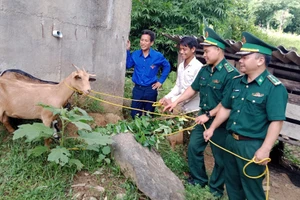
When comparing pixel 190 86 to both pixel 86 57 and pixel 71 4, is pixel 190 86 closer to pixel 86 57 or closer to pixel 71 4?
pixel 86 57

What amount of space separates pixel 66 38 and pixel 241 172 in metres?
3.33

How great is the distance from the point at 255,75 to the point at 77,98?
114 inches

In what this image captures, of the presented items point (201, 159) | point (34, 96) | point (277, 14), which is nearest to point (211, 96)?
point (201, 159)

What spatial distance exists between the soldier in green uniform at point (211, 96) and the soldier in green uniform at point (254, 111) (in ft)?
1.57

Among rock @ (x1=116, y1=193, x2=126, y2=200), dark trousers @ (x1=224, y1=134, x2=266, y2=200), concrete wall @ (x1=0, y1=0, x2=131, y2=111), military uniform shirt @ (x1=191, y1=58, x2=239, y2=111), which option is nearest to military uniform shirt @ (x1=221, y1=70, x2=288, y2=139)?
dark trousers @ (x1=224, y1=134, x2=266, y2=200)

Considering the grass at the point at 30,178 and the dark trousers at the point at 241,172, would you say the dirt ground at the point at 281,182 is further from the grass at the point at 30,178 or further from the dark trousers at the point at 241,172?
the grass at the point at 30,178

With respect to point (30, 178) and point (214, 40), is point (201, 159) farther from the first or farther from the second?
point (30, 178)

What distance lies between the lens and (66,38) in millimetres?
5051

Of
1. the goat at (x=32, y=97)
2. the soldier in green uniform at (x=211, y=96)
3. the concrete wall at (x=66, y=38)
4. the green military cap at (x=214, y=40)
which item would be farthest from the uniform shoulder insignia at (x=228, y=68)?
the concrete wall at (x=66, y=38)

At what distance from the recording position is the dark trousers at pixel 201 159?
4.07m

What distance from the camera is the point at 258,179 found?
3311mm

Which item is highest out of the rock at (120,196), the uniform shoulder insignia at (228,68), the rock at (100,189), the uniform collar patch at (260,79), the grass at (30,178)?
the uniform collar patch at (260,79)

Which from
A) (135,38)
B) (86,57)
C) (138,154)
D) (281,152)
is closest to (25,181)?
(138,154)

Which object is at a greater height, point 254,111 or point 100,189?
point 254,111
